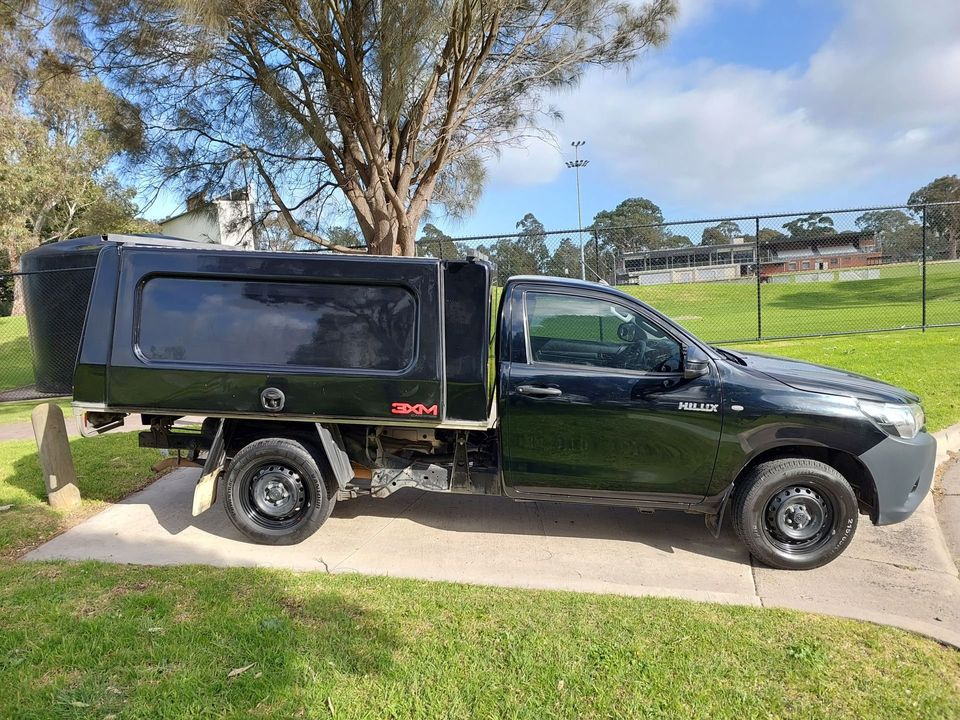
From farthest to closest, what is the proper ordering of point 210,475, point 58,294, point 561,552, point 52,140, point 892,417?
point 52,140, point 58,294, point 210,475, point 561,552, point 892,417

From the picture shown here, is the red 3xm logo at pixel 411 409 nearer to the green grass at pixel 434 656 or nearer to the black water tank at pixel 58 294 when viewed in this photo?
the green grass at pixel 434 656

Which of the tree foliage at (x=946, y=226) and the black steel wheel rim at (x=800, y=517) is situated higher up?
the tree foliage at (x=946, y=226)

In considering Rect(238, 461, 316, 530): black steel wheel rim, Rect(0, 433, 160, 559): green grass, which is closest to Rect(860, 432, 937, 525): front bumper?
Rect(238, 461, 316, 530): black steel wheel rim

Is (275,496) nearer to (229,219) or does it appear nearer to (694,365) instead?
(694,365)

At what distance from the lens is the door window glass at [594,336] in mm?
4219

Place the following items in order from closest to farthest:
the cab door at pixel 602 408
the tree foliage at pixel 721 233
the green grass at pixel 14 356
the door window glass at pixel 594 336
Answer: the cab door at pixel 602 408 → the door window glass at pixel 594 336 → the tree foliage at pixel 721 233 → the green grass at pixel 14 356

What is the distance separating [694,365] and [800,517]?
120 centimetres

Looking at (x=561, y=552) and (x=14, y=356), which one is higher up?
(x=14, y=356)

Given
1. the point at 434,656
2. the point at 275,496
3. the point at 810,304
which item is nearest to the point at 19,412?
the point at 275,496

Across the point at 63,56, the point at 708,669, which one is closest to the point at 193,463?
the point at 708,669

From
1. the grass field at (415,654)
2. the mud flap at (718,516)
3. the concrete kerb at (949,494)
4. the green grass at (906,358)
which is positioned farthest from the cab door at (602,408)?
the green grass at (906,358)

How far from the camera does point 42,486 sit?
18.7 feet

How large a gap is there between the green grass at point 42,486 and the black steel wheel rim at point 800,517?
512 cm

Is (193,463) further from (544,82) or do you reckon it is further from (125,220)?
(125,220)
